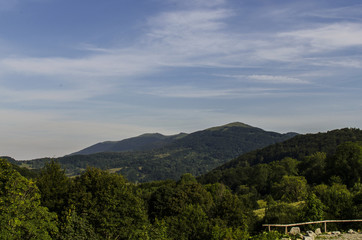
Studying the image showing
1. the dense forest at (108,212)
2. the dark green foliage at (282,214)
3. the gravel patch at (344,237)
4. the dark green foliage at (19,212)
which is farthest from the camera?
the dark green foliage at (282,214)

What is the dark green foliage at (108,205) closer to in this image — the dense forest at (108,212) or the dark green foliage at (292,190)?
the dense forest at (108,212)

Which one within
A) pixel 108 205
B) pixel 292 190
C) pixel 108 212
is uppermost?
pixel 108 205

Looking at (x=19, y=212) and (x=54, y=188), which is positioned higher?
(x=54, y=188)

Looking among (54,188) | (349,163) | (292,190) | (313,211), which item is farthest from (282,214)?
(349,163)

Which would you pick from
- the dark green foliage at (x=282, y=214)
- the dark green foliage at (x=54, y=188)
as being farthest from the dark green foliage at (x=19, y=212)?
the dark green foliage at (x=282, y=214)

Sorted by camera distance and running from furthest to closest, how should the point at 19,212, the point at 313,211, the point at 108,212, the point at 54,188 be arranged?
the point at 54,188, the point at 313,211, the point at 108,212, the point at 19,212

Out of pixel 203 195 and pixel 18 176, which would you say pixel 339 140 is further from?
pixel 18 176

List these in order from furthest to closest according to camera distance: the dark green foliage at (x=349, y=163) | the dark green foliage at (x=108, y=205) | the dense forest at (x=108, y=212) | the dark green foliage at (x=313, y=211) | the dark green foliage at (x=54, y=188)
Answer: the dark green foliage at (x=349, y=163), the dark green foliage at (x=54, y=188), the dark green foliage at (x=313, y=211), the dark green foliage at (x=108, y=205), the dense forest at (x=108, y=212)

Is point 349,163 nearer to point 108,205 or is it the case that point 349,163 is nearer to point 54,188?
point 108,205

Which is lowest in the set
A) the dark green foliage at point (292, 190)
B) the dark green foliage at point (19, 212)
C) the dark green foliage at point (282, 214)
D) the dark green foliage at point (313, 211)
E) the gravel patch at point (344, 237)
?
the dark green foliage at point (292, 190)

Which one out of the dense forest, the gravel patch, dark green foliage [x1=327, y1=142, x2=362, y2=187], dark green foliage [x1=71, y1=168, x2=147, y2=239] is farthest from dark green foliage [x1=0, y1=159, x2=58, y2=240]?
dark green foliage [x1=327, y1=142, x2=362, y2=187]

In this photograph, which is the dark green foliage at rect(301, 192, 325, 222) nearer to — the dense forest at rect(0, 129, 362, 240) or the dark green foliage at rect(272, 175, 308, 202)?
the dense forest at rect(0, 129, 362, 240)

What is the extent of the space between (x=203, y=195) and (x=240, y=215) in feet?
68.2

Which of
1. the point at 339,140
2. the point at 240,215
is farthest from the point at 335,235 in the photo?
the point at 339,140
